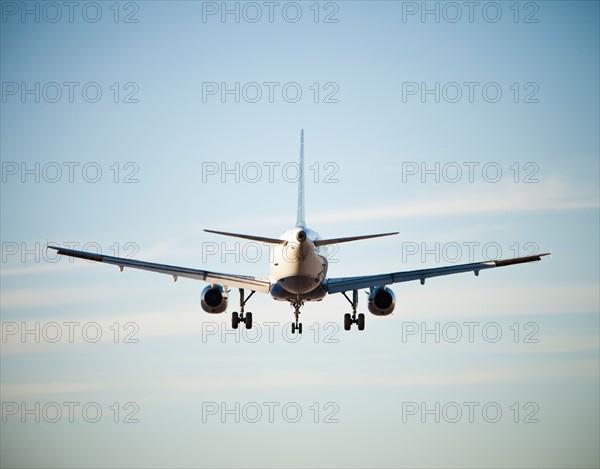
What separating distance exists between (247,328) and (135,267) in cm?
943

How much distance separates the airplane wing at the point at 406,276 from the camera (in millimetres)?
73750

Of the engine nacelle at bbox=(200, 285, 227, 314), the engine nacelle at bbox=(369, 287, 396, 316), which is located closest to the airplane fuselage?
the engine nacelle at bbox=(369, 287, 396, 316)

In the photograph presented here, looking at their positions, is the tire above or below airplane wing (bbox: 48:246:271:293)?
below

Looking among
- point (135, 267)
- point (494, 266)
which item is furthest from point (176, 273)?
point (494, 266)

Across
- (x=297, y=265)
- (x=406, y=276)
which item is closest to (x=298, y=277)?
(x=297, y=265)

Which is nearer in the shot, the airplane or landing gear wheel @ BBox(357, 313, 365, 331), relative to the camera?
the airplane

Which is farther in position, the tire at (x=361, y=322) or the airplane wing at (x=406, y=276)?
the tire at (x=361, y=322)

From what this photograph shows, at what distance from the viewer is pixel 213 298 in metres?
77.9

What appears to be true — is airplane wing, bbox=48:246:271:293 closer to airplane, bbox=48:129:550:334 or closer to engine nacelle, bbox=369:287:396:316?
airplane, bbox=48:129:550:334

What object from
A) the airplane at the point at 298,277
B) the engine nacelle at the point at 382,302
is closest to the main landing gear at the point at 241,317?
the airplane at the point at 298,277

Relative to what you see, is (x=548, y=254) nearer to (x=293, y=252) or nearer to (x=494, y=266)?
(x=494, y=266)

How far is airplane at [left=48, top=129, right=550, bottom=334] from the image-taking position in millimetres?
69812

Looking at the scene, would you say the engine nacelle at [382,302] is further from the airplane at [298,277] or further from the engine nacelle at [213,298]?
the engine nacelle at [213,298]

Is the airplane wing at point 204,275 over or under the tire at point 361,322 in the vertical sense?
over
